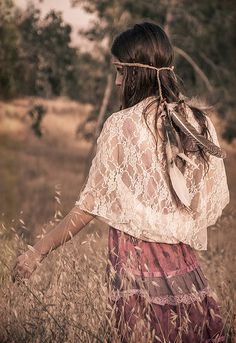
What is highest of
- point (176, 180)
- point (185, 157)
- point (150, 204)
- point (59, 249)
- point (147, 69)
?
point (147, 69)

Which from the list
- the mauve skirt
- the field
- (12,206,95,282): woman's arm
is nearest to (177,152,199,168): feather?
the mauve skirt

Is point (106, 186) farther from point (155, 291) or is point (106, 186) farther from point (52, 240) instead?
point (155, 291)

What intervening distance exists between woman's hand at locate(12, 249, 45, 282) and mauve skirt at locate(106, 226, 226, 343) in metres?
0.33

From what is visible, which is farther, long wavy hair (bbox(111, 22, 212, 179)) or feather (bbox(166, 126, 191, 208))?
long wavy hair (bbox(111, 22, 212, 179))

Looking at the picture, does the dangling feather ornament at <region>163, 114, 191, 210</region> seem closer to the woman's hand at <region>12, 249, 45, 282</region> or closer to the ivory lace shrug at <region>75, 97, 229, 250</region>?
the ivory lace shrug at <region>75, 97, 229, 250</region>

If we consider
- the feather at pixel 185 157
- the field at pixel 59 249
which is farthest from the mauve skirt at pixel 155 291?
the feather at pixel 185 157

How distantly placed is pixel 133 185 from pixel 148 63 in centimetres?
57

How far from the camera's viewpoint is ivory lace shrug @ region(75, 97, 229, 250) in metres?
2.93

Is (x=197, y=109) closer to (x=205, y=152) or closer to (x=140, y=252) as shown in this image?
(x=205, y=152)

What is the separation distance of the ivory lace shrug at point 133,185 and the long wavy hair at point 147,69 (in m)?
0.09

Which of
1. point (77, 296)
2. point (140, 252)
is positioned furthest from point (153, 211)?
point (77, 296)

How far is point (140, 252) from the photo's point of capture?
9.61ft

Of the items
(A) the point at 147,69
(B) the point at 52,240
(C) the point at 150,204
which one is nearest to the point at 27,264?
(B) the point at 52,240

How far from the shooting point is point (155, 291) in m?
2.93
